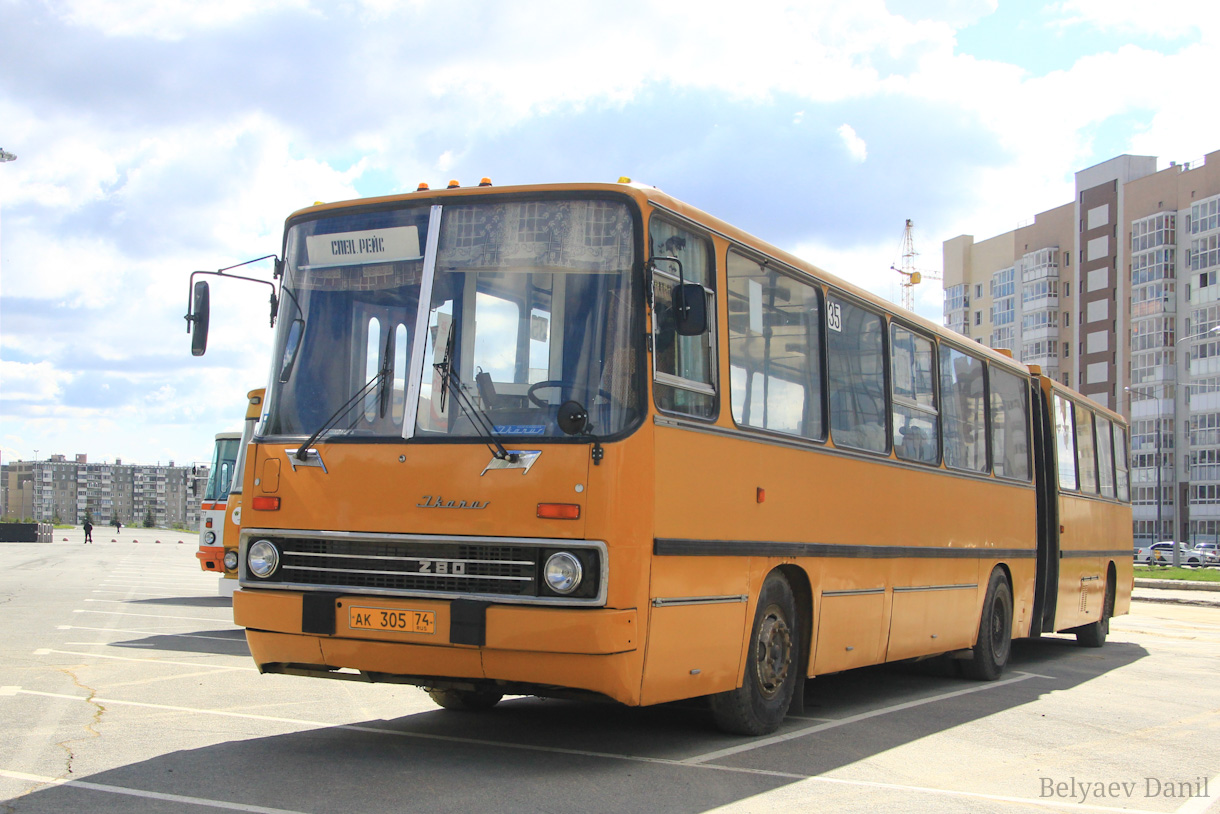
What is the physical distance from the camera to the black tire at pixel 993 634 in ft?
41.6

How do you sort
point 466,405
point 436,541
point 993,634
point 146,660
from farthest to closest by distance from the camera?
point 993,634
point 146,660
point 466,405
point 436,541

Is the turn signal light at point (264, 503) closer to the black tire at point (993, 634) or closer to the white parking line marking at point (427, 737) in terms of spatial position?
the white parking line marking at point (427, 737)

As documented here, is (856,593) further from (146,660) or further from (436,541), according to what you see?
(146,660)

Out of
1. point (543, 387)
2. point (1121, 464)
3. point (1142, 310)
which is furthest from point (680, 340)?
point (1142, 310)

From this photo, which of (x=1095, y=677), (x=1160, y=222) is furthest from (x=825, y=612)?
(x=1160, y=222)

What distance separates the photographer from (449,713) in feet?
28.8

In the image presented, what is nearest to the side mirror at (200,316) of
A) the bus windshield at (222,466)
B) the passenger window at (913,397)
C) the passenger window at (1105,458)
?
the passenger window at (913,397)

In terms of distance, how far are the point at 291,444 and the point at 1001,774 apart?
464cm

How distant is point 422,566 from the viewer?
6.67 meters

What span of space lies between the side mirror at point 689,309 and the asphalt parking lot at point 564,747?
7.97ft

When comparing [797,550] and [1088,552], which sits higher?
[797,550]

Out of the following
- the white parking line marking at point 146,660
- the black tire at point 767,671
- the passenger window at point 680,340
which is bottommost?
the white parking line marking at point 146,660

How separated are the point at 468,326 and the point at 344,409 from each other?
90 cm

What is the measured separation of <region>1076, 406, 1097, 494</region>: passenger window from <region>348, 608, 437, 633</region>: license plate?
11954mm
